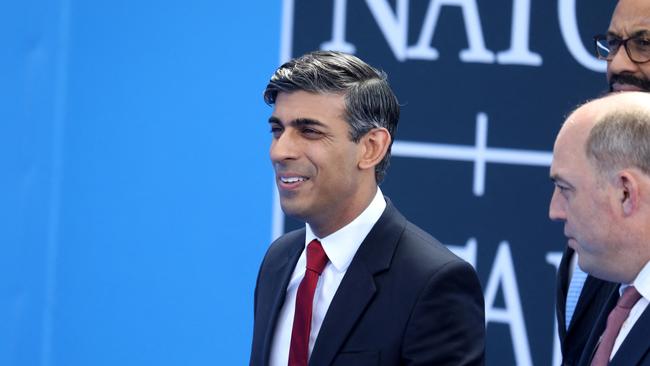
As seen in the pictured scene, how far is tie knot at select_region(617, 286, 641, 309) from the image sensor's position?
2172 millimetres

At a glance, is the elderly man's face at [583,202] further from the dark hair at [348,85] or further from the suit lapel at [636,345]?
the dark hair at [348,85]

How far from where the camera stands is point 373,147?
2762 millimetres

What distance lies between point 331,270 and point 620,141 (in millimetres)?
866

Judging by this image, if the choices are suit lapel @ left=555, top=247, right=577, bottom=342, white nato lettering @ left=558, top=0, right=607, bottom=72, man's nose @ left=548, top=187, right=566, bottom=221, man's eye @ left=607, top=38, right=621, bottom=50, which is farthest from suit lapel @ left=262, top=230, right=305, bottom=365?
white nato lettering @ left=558, top=0, right=607, bottom=72

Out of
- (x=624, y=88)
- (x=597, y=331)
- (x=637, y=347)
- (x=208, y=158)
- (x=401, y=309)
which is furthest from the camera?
(x=208, y=158)

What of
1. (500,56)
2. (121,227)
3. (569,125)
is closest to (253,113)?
(121,227)

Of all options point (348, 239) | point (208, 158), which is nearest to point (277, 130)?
point (348, 239)

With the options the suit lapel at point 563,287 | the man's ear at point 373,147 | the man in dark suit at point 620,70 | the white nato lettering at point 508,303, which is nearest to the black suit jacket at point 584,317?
the man in dark suit at point 620,70

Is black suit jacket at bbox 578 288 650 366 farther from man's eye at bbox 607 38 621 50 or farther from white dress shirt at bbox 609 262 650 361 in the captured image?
man's eye at bbox 607 38 621 50

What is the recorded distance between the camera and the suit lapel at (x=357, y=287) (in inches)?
100.0

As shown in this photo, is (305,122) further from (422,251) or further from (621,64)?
(621,64)

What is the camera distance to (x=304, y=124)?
106 inches

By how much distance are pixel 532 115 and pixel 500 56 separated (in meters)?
0.24

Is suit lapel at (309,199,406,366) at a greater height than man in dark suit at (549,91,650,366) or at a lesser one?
lesser
